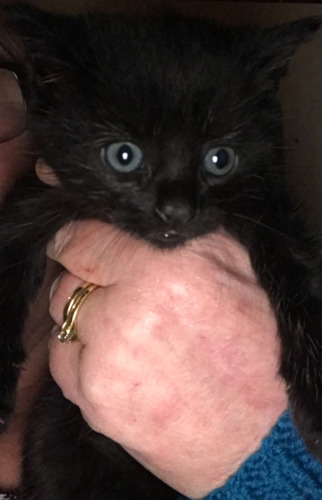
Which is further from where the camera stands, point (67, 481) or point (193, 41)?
point (67, 481)

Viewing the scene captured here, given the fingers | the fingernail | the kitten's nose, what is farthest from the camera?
the fingernail

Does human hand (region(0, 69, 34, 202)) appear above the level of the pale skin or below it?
above

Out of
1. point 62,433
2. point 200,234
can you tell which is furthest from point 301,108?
point 62,433

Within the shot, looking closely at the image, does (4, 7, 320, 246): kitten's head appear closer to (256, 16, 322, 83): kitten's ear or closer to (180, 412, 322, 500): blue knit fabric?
(256, 16, 322, 83): kitten's ear

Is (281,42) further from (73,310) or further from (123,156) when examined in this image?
(73,310)

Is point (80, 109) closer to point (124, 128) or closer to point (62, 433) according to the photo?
point (124, 128)

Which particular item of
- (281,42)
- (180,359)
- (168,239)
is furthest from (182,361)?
(281,42)

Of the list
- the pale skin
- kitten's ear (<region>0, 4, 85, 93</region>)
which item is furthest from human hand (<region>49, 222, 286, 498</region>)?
kitten's ear (<region>0, 4, 85, 93</region>)
